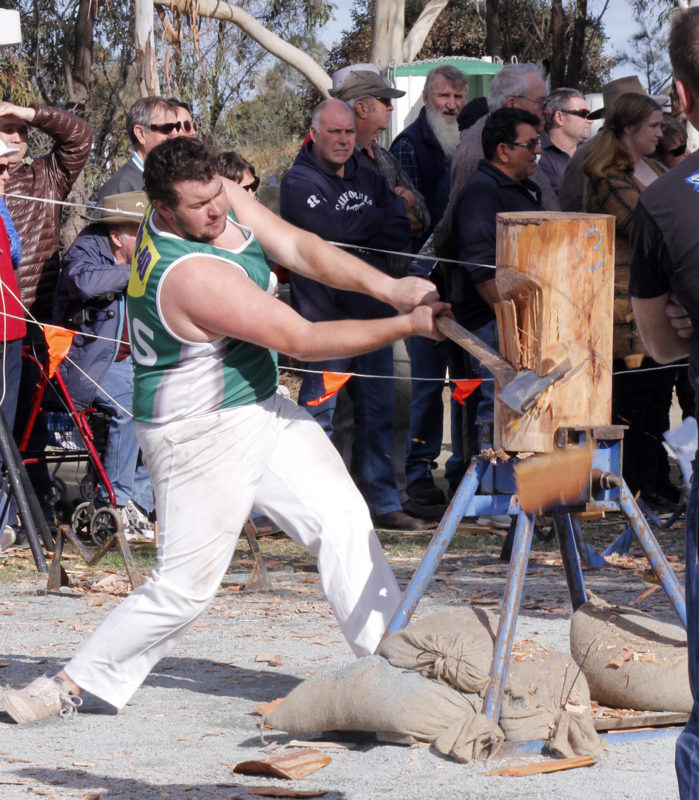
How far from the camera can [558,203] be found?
26.3 ft

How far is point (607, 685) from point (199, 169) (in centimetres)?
222

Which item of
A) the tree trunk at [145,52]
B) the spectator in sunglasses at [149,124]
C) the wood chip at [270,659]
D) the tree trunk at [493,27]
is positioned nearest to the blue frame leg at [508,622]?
the wood chip at [270,659]

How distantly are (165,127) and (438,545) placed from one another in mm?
4298

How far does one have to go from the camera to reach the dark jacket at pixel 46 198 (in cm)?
780

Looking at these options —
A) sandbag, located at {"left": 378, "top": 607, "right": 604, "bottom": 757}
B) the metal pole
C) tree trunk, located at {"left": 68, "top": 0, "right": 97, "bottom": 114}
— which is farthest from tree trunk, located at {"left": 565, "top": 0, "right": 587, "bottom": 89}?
sandbag, located at {"left": 378, "top": 607, "right": 604, "bottom": 757}

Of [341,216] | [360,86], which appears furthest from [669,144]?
[341,216]

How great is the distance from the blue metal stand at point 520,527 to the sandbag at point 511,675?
0.10 meters

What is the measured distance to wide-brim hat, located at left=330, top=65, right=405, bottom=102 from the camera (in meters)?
8.71

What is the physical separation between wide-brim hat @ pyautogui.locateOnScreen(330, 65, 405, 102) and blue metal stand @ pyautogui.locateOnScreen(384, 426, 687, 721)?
485 cm

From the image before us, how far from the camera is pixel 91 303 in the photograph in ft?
25.3

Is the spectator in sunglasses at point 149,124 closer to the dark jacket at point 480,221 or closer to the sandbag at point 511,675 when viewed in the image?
the dark jacket at point 480,221

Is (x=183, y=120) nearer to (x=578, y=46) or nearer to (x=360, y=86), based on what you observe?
(x=360, y=86)

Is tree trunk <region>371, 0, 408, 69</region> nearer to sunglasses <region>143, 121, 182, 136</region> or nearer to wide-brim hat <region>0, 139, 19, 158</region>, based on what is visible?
sunglasses <region>143, 121, 182, 136</region>

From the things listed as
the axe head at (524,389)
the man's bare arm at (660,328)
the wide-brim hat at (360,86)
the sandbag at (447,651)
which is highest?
the wide-brim hat at (360,86)
